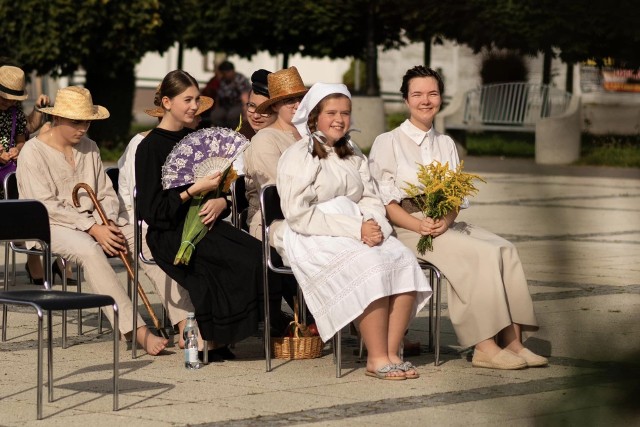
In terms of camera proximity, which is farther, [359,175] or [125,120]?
[125,120]

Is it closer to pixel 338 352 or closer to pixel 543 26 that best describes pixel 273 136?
pixel 338 352

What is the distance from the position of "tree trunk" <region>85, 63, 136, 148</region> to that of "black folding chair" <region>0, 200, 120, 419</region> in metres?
17.1

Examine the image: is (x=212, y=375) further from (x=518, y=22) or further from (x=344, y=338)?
(x=518, y=22)

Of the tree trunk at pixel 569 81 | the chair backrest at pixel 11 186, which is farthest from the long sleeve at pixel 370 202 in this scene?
the tree trunk at pixel 569 81

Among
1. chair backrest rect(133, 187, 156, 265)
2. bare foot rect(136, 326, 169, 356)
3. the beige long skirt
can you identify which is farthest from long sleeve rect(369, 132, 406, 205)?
bare foot rect(136, 326, 169, 356)

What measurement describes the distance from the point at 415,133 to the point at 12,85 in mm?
3447

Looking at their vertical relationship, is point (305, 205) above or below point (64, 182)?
below

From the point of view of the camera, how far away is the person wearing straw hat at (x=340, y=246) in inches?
221

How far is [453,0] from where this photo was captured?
3.34ft

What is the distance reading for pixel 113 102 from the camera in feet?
74.3

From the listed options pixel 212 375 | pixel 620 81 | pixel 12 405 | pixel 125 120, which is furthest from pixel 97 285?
pixel 125 120

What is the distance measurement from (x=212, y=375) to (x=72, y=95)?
185 centimetres

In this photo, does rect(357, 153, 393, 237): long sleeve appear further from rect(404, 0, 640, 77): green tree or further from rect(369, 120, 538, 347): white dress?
rect(404, 0, 640, 77): green tree

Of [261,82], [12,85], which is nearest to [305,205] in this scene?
[261,82]
